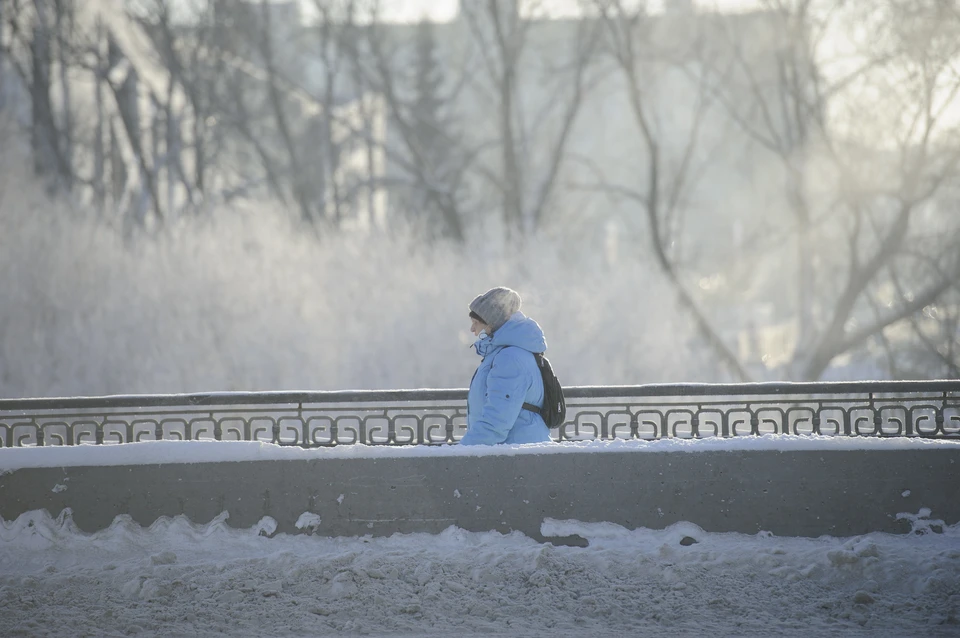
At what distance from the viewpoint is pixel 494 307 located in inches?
219

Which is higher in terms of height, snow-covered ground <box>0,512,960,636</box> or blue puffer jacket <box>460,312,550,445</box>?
blue puffer jacket <box>460,312,550,445</box>

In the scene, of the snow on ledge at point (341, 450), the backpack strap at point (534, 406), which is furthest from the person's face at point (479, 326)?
the snow on ledge at point (341, 450)

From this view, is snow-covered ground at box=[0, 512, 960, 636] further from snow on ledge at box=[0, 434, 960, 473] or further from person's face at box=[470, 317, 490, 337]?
person's face at box=[470, 317, 490, 337]

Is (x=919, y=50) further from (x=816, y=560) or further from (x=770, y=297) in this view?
(x=770, y=297)

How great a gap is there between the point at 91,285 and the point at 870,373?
16145mm

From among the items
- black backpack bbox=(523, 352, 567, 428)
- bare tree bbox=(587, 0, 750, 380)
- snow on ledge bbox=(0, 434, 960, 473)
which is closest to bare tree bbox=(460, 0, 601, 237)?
bare tree bbox=(587, 0, 750, 380)

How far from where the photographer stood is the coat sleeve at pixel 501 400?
550 centimetres

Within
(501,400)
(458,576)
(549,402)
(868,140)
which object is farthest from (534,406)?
(868,140)

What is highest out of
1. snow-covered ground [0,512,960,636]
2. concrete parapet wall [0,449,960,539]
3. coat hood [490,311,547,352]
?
coat hood [490,311,547,352]

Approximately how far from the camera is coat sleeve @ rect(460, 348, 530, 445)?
18.0 feet

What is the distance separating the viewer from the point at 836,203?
66.0 feet

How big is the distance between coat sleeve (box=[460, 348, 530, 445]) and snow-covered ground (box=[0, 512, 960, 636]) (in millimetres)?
564

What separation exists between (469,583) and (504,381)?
109cm

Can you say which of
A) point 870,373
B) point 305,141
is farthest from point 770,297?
point 870,373
